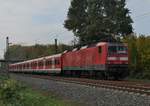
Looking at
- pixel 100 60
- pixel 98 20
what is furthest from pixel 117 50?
pixel 98 20

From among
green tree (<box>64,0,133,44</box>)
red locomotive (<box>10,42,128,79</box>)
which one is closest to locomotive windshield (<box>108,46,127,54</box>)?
red locomotive (<box>10,42,128,79</box>)

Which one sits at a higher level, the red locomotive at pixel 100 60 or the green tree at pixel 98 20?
the green tree at pixel 98 20

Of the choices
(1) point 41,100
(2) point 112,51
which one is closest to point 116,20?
(2) point 112,51

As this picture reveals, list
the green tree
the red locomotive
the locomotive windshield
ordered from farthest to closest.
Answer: the green tree, the locomotive windshield, the red locomotive

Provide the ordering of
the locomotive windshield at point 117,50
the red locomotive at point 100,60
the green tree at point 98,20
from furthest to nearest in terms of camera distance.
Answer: the green tree at point 98,20, the locomotive windshield at point 117,50, the red locomotive at point 100,60

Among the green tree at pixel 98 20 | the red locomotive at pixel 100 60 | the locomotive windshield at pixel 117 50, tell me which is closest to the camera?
the red locomotive at pixel 100 60

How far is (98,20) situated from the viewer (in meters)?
77.9

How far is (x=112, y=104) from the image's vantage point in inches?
761

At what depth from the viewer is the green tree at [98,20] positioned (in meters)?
76.4

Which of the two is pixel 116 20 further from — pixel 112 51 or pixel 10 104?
pixel 10 104

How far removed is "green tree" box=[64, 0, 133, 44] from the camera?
76.4 m

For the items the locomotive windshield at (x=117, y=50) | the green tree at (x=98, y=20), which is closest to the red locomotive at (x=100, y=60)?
the locomotive windshield at (x=117, y=50)

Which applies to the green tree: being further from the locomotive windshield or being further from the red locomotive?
the locomotive windshield

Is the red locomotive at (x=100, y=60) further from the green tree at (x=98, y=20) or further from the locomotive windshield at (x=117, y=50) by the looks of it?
the green tree at (x=98, y=20)
